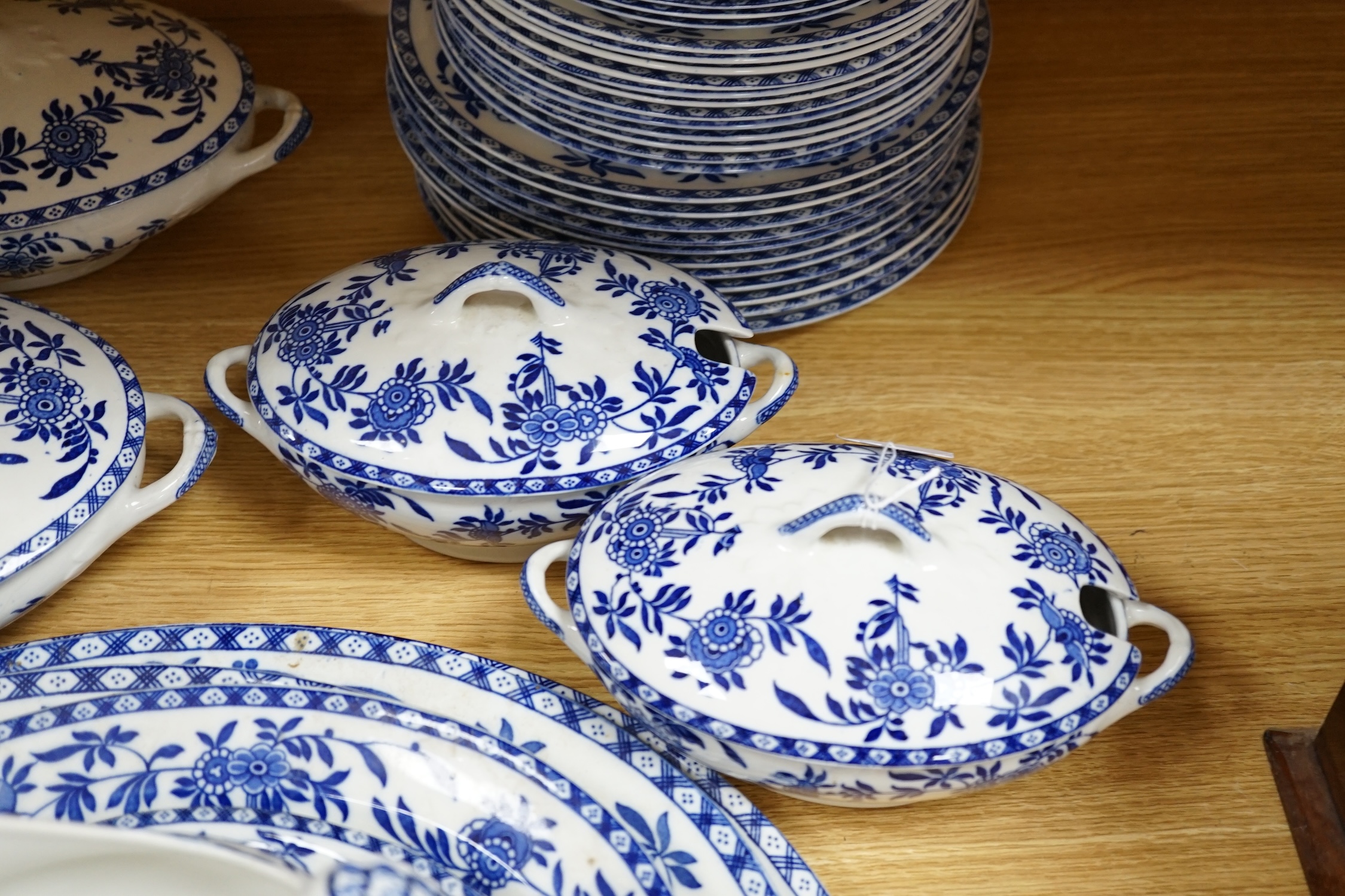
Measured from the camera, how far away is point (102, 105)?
769 mm

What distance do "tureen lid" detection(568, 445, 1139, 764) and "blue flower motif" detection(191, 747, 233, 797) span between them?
0.54 feet

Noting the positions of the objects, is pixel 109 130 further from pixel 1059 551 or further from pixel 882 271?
pixel 1059 551

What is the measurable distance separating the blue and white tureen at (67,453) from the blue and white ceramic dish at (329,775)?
85mm

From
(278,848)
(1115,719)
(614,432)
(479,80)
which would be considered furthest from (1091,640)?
(479,80)

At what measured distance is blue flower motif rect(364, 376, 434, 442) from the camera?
2.00 feet

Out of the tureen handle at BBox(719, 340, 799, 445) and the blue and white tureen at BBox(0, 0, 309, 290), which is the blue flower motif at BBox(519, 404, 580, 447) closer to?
the tureen handle at BBox(719, 340, 799, 445)

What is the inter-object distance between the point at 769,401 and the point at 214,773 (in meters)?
0.31

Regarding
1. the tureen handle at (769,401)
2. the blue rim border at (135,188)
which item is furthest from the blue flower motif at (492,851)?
the blue rim border at (135,188)

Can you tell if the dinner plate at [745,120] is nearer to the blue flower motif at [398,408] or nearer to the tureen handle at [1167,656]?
the blue flower motif at [398,408]

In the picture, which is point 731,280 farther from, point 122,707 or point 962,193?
point 122,707

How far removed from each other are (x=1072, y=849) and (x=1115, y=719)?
8cm

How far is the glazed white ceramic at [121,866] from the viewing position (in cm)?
47

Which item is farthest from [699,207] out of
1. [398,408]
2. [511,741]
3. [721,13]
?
[511,741]

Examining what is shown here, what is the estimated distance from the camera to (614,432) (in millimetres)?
611
